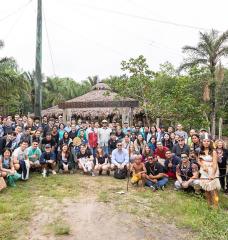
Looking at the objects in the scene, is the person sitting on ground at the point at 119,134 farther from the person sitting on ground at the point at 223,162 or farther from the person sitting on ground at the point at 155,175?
the person sitting on ground at the point at 223,162

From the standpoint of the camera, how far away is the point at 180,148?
34.4 ft

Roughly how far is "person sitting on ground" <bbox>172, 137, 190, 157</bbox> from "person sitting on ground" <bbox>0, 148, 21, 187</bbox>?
477cm

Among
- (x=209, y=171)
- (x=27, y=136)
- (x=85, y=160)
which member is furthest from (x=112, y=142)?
(x=209, y=171)

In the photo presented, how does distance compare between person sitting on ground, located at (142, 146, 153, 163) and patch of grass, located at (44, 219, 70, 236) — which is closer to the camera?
patch of grass, located at (44, 219, 70, 236)

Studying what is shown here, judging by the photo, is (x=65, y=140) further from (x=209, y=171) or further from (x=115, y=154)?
(x=209, y=171)

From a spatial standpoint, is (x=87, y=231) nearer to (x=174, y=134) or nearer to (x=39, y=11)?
(x=174, y=134)

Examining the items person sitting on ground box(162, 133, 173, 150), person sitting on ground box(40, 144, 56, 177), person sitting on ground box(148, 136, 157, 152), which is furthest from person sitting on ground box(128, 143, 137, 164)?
person sitting on ground box(40, 144, 56, 177)

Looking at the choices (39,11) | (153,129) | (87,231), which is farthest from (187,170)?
(39,11)

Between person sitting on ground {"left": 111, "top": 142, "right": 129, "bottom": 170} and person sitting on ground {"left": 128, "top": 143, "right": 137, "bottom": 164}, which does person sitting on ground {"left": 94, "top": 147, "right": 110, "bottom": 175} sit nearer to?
person sitting on ground {"left": 111, "top": 142, "right": 129, "bottom": 170}

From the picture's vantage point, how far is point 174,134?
11555mm

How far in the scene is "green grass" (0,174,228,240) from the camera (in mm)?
6855

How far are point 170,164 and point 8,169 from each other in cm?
476

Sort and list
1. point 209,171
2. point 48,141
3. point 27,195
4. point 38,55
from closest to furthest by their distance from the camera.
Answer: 1. point 209,171
2. point 27,195
3. point 48,141
4. point 38,55

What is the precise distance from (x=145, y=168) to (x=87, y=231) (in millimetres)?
3801
